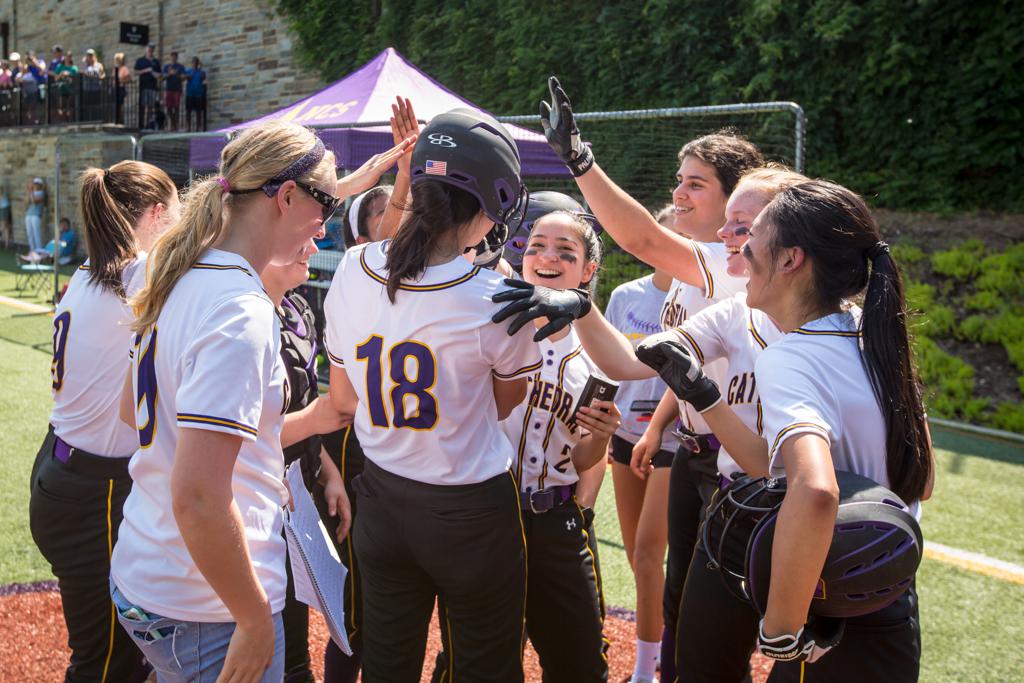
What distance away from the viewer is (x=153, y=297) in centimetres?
187

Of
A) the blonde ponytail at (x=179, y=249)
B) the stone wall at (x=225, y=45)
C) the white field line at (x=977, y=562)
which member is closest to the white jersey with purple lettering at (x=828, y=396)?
the blonde ponytail at (x=179, y=249)

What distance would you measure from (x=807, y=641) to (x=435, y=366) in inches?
43.6

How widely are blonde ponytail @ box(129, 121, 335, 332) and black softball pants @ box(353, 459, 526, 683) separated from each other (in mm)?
794

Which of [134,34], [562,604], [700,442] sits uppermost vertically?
[134,34]

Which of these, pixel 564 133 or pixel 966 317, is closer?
pixel 564 133

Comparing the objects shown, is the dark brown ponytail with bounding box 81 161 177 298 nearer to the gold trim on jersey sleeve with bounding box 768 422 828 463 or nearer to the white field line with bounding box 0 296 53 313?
the gold trim on jersey sleeve with bounding box 768 422 828 463

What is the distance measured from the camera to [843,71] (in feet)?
39.8

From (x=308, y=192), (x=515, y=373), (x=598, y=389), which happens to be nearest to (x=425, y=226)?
(x=308, y=192)

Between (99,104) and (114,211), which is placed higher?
(114,211)

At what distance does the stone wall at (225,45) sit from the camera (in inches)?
851

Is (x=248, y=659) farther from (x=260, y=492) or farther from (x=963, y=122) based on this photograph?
(x=963, y=122)

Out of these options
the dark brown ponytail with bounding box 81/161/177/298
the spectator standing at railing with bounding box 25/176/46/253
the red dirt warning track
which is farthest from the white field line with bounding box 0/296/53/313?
the dark brown ponytail with bounding box 81/161/177/298

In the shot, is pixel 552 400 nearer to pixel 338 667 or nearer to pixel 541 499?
pixel 541 499

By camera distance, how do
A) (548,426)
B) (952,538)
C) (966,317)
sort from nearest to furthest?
(548,426), (952,538), (966,317)
